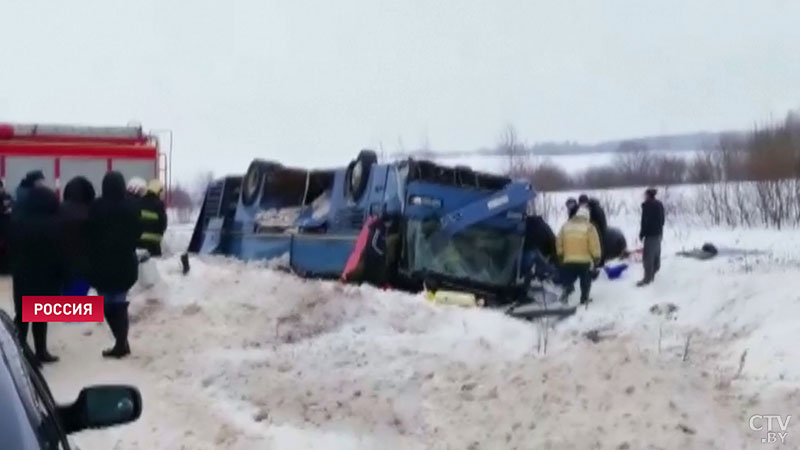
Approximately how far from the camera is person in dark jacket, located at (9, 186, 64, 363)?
11.2 metres

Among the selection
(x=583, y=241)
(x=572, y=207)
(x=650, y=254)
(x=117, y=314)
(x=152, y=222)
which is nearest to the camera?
(x=117, y=314)

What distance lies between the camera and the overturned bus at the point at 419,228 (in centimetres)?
1852

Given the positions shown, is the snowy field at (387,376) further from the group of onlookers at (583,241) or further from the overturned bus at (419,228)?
the overturned bus at (419,228)

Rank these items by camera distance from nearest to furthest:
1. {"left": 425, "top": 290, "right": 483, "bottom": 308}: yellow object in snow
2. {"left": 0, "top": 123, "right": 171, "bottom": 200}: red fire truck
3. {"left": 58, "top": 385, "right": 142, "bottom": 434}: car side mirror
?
{"left": 58, "top": 385, "right": 142, "bottom": 434}: car side mirror, {"left": 425, "top": 290, "right": 483, "bottom": 308}: yellow object in snow, {"left": 0, "top": 123, "right": 171, "bottom": 200}: red fire truck

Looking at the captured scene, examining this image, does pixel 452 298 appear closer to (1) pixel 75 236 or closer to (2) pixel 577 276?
(2) pixel 577 276

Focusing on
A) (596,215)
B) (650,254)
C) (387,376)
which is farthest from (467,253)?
(387,376)

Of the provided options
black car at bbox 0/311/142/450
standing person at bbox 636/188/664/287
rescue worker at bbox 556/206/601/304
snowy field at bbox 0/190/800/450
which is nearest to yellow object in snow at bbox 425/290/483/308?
snowy field at bbox 0/190/800/450

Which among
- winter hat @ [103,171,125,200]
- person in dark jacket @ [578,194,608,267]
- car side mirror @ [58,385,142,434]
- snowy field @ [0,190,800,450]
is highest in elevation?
winter hat @ [103,171,125,200]

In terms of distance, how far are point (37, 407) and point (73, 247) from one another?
7.74 m

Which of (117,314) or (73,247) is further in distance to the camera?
(117,314)

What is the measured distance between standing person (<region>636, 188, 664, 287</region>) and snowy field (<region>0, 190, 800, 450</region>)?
15.8 ft
